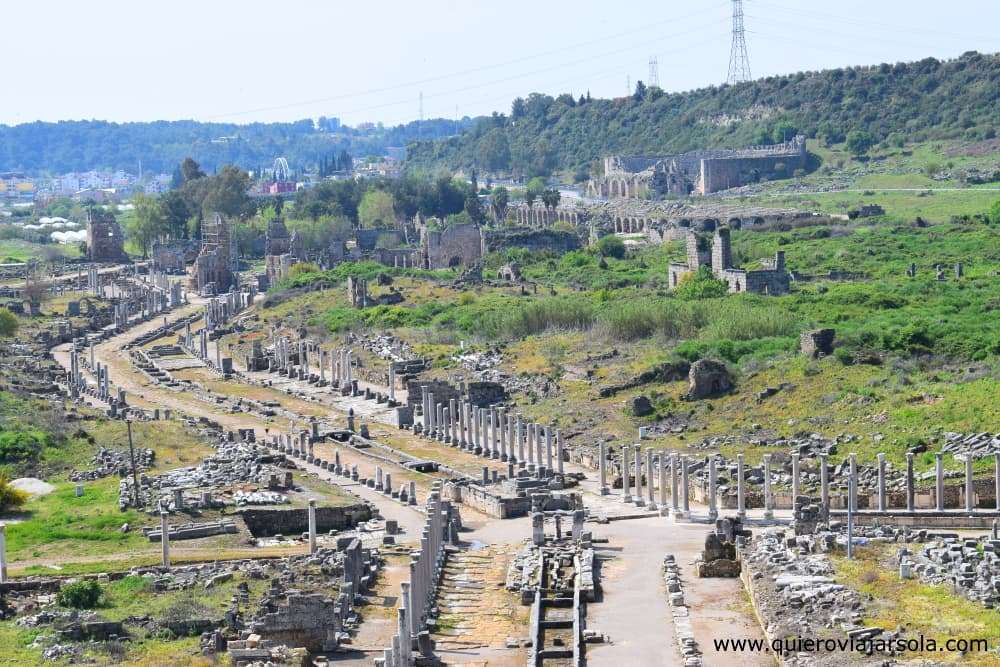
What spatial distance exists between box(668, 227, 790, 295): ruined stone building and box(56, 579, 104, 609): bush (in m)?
49.8

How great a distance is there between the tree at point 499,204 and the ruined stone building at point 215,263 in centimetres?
3072

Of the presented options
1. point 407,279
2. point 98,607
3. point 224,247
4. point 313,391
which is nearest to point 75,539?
point 98,607

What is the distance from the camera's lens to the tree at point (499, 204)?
163887 millimetres

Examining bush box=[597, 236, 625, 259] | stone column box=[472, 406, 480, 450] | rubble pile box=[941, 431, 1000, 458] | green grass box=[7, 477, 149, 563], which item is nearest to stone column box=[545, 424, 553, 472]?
stone column box=[472, 406, 480, 450]

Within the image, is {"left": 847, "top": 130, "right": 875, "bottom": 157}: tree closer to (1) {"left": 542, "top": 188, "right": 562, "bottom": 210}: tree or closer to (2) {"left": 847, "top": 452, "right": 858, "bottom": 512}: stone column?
(1) {"left": 542, "top": 188, "right": 562, "bottom": 210}: tree

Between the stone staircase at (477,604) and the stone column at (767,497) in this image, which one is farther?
the stone column at (767,497)

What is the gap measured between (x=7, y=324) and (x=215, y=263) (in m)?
29.2

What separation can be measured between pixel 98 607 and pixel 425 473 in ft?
65.9

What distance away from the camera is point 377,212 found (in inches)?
6314

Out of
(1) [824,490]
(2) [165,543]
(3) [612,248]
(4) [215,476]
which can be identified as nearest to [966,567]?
(1) [824,490]

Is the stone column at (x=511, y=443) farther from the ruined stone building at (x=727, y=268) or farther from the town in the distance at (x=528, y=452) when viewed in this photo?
the ruined stone building at (x=727, y=268)

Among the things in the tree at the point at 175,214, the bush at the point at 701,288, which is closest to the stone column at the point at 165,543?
the bush at the point at 701,288

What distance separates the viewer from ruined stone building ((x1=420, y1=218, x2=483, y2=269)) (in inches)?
4894

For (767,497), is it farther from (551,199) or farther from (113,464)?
(551,199)
